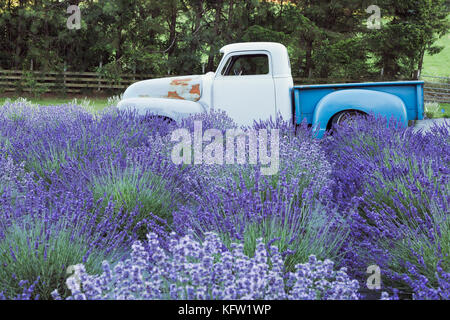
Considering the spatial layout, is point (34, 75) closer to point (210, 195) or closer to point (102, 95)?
point (102, 95)

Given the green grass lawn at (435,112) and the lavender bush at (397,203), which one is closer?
the lavender bush at (397,203)

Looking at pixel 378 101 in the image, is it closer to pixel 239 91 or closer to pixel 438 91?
pixel 239 91

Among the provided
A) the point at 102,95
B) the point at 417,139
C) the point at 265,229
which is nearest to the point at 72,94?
the point at 102,95

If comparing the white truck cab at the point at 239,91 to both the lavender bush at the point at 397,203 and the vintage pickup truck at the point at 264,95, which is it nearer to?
the vintage pickup truck at the point at 264,95

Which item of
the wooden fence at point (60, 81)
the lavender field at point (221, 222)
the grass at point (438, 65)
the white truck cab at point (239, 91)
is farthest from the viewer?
the grass at point (438, 65)

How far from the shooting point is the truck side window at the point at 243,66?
237 inches

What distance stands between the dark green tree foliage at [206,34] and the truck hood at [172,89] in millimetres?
10136

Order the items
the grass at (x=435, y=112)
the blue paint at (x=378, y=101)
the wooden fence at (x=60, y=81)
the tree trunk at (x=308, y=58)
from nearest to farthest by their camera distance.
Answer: the blue paint at (x=378, y=101) → the grass at (x=435, y=112) → the wooden fence at (x=60, y=81) → the tree trunk at (x=308, y=58)

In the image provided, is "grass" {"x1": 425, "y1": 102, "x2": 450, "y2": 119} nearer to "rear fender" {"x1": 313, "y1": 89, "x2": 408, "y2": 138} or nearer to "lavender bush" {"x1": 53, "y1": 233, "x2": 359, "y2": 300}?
"rear fender" {"x1": 313, "y1": 89, "x2": 408, "y2": 138}

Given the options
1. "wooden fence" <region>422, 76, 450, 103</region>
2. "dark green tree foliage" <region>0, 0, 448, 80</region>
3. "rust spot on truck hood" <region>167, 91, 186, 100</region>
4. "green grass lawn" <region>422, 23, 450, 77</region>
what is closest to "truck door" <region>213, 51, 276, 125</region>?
"rust spot on truck hood" <region>167, 91, 186, 100</region>

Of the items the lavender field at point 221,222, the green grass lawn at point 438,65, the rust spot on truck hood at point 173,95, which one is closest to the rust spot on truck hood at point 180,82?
the rust spot on truck hood at point 173,95

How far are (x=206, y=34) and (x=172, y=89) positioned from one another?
11.4 m

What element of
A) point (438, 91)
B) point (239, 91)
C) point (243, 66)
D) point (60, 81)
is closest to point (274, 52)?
point (243, 66)

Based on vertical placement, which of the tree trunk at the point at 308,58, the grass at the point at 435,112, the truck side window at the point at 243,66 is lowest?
the grass at the point at 435,112
